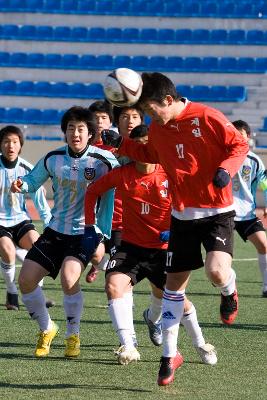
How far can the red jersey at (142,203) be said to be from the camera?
7055 mm

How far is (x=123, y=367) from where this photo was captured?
6.70 meters

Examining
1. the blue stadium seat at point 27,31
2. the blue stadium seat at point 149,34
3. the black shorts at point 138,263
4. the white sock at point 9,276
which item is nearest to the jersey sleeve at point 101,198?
the black shorts at point 138,263

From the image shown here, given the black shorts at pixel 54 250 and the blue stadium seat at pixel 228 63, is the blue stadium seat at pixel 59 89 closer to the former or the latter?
the blue stadium seat at pixel 228 63

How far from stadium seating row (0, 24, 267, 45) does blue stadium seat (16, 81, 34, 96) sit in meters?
1.59

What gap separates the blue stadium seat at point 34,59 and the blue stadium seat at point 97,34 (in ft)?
4.87

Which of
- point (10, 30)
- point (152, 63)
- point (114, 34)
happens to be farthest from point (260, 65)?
point (10, 30)

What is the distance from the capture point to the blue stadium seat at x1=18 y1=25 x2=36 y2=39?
93.7ft

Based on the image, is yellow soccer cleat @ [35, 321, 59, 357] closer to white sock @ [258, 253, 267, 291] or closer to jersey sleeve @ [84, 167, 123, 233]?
jersey sleeve @ [84, 167, 123, 233]

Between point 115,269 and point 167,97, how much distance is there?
56.8 inches

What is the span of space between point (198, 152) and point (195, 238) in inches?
21.1

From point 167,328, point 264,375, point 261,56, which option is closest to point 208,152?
point 167,328

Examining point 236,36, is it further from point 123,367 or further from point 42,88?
point 123,367

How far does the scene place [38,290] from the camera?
23.7 ft

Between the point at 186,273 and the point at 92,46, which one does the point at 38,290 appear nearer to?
the point at 186,273
